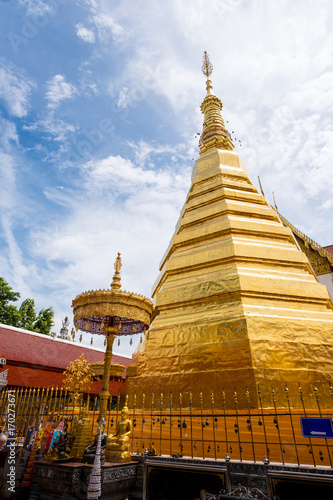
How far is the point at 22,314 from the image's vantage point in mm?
17531

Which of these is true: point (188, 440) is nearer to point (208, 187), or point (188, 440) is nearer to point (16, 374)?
point (208, 187)

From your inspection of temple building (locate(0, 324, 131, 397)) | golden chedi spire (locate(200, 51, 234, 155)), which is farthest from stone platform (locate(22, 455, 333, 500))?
golden chedi spire (locate(200, 51, 234, 155))

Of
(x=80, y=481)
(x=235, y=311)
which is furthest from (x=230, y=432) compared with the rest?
(x=235, y=311)

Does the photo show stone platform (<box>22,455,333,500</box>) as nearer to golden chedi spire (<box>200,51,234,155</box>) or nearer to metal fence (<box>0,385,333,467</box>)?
metal fence (<box>0,385,333,467</box>)

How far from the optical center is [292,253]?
778cm

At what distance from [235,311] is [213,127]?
10.1 m

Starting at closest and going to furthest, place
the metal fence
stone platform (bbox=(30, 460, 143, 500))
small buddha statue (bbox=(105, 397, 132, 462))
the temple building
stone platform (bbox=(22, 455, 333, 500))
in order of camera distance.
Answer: stone platform (bbox=(22, 455, 333, 500)), stone platform (bbox=(30, 460, 143, 500)), the metal fence, small buddha statue (bbox=(105, 397, 132, 462)), the temple building

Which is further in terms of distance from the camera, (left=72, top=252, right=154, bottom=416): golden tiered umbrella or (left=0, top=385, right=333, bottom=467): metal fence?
(left=72, top=252, right=154, bottom=416): golden tiered umbrella

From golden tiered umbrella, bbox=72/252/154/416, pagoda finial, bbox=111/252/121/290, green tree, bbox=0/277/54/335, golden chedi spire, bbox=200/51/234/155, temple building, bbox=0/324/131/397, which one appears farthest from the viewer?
green tree, bbox=0/277/54/335

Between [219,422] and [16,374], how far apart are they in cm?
802

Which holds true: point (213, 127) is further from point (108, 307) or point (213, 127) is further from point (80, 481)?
point (80, 481)

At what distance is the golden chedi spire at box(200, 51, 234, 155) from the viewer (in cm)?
1327

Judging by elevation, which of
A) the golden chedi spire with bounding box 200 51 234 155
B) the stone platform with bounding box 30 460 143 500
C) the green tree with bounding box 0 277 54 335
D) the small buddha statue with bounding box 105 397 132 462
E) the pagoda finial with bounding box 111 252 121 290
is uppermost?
the golden chedi spire with bounding box 200 51 234 155

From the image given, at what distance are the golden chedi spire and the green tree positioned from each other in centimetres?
1244
